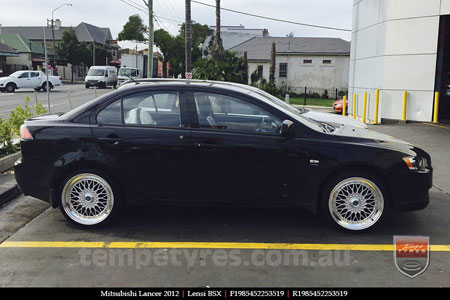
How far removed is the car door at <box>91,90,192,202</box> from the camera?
16.6ft

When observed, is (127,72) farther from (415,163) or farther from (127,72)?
(415,163)

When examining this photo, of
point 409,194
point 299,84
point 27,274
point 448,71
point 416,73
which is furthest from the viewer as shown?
point 299,84

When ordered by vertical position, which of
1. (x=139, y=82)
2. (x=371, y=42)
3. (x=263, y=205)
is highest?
(x=371, y=42)

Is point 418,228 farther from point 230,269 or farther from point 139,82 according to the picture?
point 139,82

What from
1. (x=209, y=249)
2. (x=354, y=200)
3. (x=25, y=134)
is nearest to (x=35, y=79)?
(x=25, y=134)

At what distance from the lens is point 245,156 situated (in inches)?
197

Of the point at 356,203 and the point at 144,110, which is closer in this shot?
the point at 356,203

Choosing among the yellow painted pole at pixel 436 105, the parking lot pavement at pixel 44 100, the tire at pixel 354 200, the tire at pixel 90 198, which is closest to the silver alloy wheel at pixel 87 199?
the tire at pixel 90 198

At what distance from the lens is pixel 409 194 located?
5.04 m

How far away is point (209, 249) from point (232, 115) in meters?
1.48

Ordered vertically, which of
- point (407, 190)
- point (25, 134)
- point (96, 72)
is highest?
point (96, 72)

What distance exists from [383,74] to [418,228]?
1217 centimetres

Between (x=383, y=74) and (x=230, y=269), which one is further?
(x=383, y=74)
